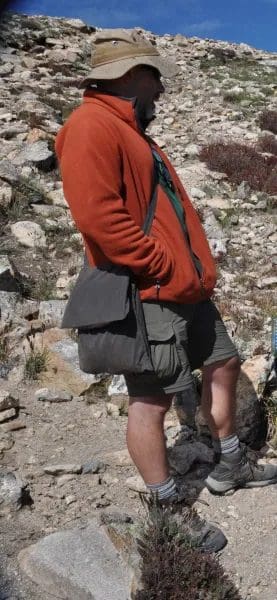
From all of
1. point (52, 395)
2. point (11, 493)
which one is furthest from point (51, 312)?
point (11, 493)

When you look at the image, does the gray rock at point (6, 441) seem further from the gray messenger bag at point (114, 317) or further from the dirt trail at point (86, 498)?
the gray messenger bag at point (114, 317)

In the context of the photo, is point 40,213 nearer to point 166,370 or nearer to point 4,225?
point 4,225

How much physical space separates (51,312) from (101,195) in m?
2.75

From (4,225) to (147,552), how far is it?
16.1ft

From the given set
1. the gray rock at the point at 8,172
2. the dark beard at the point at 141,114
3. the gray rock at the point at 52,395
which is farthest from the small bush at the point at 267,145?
the dark beard at the point at 141,114

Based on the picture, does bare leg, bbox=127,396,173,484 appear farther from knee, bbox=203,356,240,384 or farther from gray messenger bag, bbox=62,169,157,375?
knee, bbox=203,356,240,384

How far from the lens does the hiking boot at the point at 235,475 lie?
10.4 feet

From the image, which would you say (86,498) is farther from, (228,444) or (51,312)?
(51,312)

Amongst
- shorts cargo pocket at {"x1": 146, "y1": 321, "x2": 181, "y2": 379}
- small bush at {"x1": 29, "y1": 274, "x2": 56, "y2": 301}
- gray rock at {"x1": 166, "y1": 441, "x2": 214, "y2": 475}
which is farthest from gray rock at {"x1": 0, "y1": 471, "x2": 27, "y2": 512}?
small bush at {"x1": 29, "y1": 274, "x2": 56, "y2": 301}

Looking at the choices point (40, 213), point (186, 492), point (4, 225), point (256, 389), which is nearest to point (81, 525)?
point (186, 492)

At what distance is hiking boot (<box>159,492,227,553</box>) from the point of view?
270 centimetres

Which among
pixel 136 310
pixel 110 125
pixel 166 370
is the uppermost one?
pixel 110 125

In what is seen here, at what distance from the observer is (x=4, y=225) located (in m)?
6.89

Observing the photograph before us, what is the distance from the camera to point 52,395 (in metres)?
4.16
